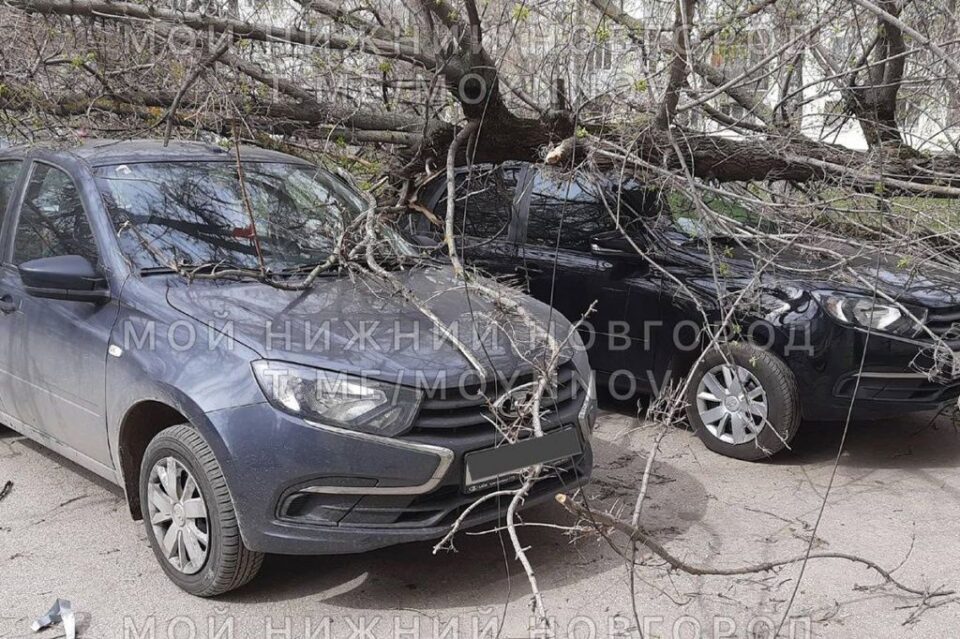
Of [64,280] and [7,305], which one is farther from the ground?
[64,280]

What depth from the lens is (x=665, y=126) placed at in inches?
196

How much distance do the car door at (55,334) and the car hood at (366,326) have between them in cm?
48

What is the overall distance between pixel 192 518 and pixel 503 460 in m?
1.23

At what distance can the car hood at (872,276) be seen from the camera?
477 cm

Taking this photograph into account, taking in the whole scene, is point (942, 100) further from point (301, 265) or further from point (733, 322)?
point (301, 265)

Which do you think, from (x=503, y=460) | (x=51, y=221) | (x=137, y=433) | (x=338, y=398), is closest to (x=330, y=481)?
(x=338, y=398)

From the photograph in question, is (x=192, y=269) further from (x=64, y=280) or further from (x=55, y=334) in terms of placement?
(x=55, y=334)

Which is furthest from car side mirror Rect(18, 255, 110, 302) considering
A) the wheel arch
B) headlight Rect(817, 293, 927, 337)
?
headlight Rect(817, 293, 927, 337)

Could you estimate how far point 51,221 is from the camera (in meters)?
4.24

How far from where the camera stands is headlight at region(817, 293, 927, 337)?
185 inches

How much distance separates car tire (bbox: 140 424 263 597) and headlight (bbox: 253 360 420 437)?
1.21 ft

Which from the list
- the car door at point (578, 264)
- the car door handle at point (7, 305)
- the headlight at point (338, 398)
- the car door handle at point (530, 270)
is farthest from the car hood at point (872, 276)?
the car door handle at point (7, 305)

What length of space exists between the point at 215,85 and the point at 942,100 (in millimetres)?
4664

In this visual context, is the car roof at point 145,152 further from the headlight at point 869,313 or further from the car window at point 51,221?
the headlight at point 869,313
